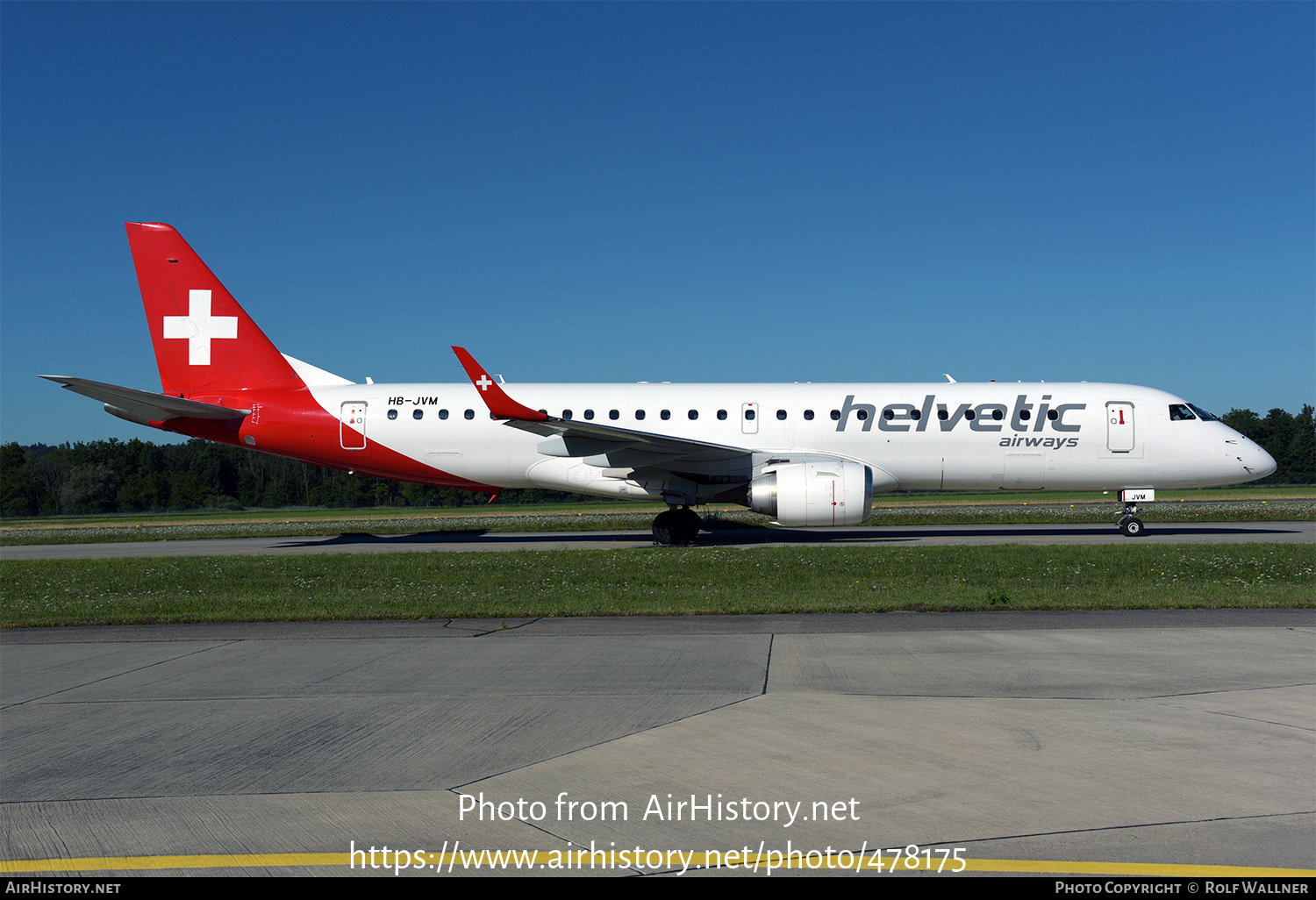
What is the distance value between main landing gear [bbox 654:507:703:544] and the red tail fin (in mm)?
10039

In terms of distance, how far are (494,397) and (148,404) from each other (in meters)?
8.26

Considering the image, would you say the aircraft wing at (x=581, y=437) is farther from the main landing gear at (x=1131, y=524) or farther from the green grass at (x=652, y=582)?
the main landing gear at (x=1131, y=524)

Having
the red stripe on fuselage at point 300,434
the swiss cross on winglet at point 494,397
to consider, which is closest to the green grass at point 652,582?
the swiss cross on winglet at point 494,397

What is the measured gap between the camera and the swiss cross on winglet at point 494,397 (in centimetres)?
1756

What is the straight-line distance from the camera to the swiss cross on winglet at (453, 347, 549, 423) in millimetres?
17562

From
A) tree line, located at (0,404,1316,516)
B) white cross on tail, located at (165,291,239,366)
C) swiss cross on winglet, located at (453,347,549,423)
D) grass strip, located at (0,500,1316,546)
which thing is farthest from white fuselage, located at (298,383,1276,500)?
tree line, located at (0,404,1316,516)

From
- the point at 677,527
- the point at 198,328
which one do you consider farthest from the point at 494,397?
the point at 198,328

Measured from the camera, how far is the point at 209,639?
943 centimetres

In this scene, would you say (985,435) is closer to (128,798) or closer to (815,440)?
(815,440)

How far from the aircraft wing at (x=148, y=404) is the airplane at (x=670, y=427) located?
5 centimetres

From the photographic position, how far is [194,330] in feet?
71.4

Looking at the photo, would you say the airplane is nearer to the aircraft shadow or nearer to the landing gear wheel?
the landing gear wheel

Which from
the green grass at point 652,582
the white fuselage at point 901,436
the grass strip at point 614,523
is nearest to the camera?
the green grass at point 652,582

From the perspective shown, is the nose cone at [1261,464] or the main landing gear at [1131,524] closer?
the nose cone at [1261,464]
